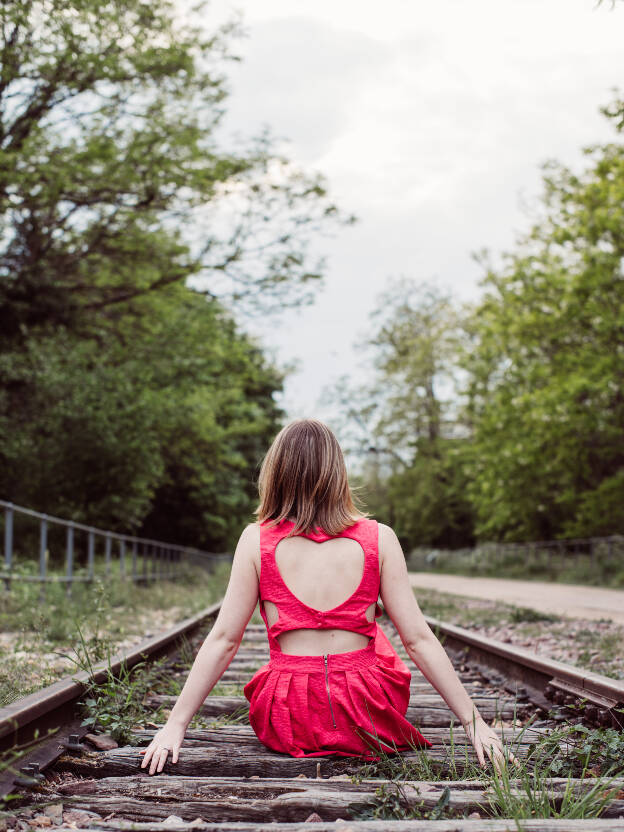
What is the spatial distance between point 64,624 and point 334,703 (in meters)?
4.94

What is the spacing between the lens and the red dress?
2969 mm

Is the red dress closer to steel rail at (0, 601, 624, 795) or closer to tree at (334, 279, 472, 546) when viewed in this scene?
steel rail at (0, 601, 624, 795)

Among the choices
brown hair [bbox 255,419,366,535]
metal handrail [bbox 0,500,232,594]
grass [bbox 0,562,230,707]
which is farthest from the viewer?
metal handrail [bbox 0,500,232,594]

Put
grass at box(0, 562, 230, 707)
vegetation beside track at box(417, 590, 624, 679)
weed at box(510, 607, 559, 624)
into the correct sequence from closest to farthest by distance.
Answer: grass at box(0, 562, 230, 707) < vegetation beside track at box(417, 590, 624, 679) < weed at box(510, 607, 559, 624)

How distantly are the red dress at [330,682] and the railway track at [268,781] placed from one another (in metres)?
0.08

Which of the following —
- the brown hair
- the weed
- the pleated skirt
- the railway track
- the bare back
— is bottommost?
the weed

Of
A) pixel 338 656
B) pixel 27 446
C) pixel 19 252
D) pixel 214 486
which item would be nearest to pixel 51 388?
pixel 27 446

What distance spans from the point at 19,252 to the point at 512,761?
1431 centimetres

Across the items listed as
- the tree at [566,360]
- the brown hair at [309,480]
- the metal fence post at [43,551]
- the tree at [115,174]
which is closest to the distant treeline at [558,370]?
the tree at [566,360]

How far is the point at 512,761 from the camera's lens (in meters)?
2.92

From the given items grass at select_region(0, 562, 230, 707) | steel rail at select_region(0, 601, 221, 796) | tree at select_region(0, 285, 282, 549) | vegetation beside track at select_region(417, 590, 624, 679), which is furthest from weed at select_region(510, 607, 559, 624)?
tree at select_region(0, 285, 282, 549)

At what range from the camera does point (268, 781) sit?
2.79 metres

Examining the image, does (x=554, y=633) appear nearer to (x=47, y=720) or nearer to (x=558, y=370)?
(x=47, y=720)

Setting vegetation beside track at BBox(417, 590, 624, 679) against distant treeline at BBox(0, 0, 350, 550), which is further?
distant treeline at BBox(0, 0, 350, 550)
